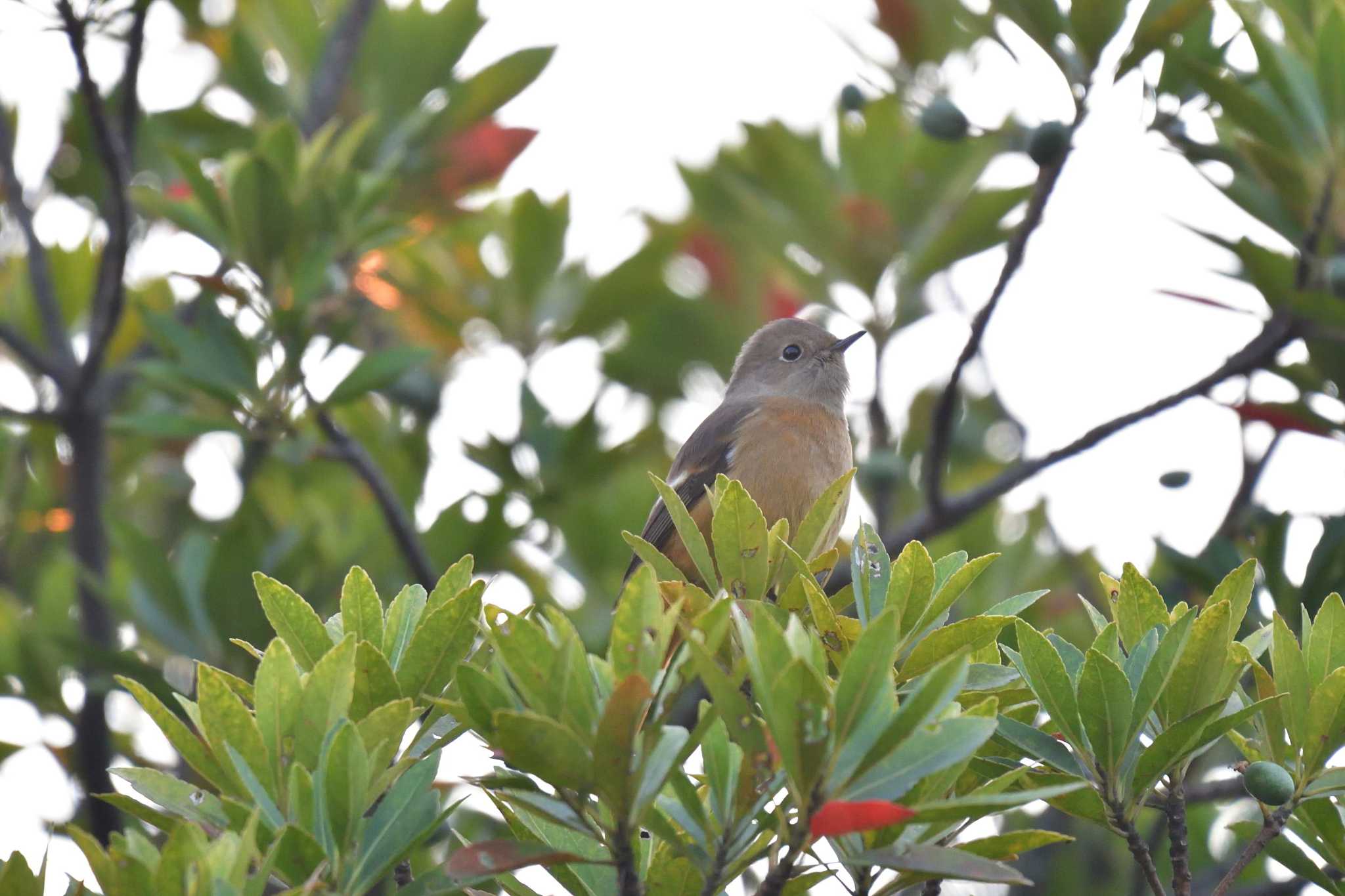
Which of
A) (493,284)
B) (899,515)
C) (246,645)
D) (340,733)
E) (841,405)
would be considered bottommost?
(340,733)

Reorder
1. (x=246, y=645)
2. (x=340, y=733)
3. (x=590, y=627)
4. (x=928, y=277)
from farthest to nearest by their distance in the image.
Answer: (x=928, y=277)
(x=590, y=627)
(x=246, y=645)
(x=340, y=733)

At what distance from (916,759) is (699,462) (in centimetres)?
424

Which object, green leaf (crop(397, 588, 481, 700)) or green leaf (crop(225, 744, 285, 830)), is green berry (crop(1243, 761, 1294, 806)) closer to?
green leaf (crop(397, 588, 481, 700))

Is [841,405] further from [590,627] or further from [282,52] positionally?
[282,52]

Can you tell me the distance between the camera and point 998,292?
167 inches

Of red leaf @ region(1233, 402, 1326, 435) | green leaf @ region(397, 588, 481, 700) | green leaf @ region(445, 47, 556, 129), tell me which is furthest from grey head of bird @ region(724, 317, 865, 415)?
A: green leaf @ region(397, 588, 481, 700)

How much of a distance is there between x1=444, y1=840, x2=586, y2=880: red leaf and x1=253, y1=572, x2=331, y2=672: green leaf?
1.90 feet

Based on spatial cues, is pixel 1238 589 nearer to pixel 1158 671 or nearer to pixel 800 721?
pixel 1158 671

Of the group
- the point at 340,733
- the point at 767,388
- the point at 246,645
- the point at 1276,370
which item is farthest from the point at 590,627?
the point at 340,733

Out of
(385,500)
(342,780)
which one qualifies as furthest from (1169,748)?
(385,500)

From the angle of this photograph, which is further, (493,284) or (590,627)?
(493,284)

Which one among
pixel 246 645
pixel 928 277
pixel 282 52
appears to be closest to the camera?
pixel 246 645

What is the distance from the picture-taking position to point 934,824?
2.40 m

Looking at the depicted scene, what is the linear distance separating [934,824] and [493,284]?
4.74 meters
